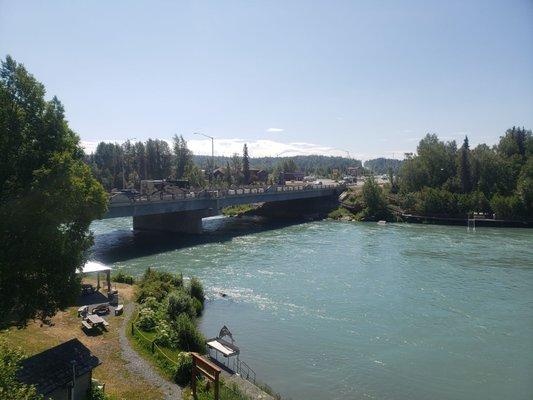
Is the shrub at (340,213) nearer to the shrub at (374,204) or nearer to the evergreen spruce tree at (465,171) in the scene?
the shrub at (374,204)

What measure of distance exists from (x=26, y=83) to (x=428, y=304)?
105 feet

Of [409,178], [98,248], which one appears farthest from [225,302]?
[409,178]

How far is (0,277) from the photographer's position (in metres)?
18.0

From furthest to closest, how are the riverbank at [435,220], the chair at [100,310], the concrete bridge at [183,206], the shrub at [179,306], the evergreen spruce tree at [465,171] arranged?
the evergreen spruce tree at [465,171] → the riverbank at [435,220] → the concrete bridge at [183,206] → the shrub at [179,306] → the chair at [100,310]

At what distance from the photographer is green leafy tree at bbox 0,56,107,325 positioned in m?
18.8

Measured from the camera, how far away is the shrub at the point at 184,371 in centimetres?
2050

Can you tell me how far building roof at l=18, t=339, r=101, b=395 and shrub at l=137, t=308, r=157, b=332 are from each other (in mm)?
8211

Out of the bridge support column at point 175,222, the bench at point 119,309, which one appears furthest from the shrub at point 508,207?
the bench at point 119,309

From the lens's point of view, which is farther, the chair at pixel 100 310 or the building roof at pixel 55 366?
the chair at pixel 100 310

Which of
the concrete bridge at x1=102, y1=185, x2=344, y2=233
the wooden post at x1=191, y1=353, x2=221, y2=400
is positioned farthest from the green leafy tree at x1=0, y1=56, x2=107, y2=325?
the concrete bridge at x1=102, y1=185, x2=344, y2=233

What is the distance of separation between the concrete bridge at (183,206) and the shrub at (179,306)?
27.8 meters

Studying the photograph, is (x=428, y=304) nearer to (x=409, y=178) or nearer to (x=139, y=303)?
(x=139, y=303)

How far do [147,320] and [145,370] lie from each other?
5985mm

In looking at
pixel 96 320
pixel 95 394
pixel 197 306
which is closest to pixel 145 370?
pixel 95 394
